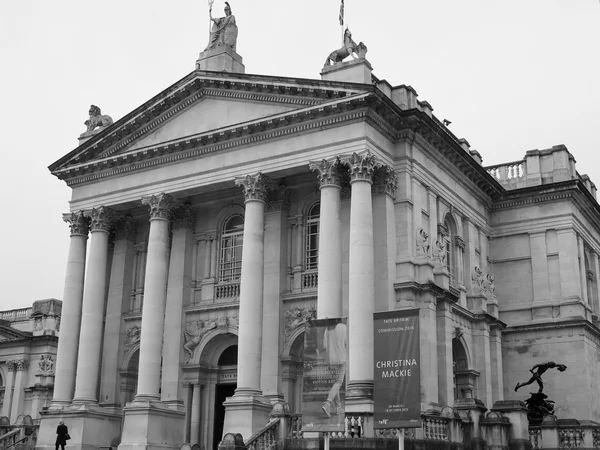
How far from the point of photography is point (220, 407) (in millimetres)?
31656

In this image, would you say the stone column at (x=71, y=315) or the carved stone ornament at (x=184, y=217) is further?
the carved stone ornament at (x=184, y=217)

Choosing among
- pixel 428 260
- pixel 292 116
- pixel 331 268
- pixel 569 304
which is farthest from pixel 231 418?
pixel 569 304

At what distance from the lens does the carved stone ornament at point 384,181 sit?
28750mm

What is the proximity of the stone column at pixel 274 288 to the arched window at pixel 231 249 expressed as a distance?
171 centimetres

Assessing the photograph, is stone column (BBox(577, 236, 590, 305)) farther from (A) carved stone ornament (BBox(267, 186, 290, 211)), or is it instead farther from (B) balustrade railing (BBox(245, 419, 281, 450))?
(B) balustrade railing (BBox(245, 419, 281, 450))

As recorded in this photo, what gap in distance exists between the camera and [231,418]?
27078 mm

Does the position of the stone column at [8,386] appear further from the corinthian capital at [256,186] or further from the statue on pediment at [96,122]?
the corinthian capital at [256,186]

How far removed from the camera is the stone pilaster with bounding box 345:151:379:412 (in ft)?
83.7

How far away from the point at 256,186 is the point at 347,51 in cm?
582

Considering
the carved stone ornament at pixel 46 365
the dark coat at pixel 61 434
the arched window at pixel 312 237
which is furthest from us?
the carved stone ornament at pixel 46 365

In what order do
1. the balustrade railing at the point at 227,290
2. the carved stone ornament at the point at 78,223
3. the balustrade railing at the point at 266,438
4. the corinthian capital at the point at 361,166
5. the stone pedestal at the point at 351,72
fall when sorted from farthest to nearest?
the carved stone ornament at the point at 78,223
the balustrade railing at the point at 227,290
the stone pedestal at the point at 351,72
the corinthian capital at the point at 361,166
the balustrade railing at the point at 266,438

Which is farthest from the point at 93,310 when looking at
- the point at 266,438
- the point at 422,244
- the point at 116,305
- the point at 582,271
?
the point at 582,271

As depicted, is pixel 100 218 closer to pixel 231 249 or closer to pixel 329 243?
pixel 231 249

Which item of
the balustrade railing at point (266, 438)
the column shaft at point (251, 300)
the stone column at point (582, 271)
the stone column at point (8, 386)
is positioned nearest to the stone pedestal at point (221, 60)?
the column shaft at point (251, 300)
